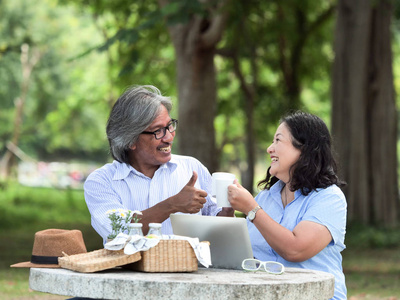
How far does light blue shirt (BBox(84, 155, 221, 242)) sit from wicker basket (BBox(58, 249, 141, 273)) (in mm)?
655

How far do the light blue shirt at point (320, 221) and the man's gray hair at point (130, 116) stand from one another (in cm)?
91

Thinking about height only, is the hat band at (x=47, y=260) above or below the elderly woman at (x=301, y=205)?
below

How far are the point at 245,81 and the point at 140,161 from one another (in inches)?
615

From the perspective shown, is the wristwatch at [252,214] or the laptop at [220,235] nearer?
the laptop at [220,235]

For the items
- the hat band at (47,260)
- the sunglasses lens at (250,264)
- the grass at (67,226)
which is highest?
the hat band at (47,260)

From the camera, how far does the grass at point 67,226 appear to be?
9578 millimetres

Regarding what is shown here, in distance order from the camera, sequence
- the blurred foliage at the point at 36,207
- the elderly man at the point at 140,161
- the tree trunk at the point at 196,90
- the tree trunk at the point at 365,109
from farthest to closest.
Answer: the blurred foliage at the point at 36,207 < the tree trunk at the point at 365,109 < the tree trunk at the point at 196,90 < the elderly man at the point at 140,161

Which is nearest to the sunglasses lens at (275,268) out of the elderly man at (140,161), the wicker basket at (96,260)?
the wicker basket at (96,260)

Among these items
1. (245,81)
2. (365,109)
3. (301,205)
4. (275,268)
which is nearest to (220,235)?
(275,268)

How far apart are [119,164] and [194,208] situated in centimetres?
75

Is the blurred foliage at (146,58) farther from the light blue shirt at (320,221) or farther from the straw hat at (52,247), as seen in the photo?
the straw hat at (52,247)

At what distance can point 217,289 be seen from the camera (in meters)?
3.14

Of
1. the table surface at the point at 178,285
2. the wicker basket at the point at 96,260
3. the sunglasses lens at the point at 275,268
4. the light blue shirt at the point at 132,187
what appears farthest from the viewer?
the light blue shirt at the point at 132,187

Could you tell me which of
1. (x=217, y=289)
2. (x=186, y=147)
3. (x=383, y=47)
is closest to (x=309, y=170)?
(x=217, y=289)
